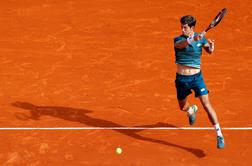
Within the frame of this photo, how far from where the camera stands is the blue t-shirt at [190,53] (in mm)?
8680

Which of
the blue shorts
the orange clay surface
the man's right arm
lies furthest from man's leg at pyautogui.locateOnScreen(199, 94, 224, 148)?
the man's right arm

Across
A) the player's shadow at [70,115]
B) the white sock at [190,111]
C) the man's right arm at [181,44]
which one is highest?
the man's right arm at [181,44]

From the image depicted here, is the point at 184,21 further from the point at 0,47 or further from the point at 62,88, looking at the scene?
the point at 0,47

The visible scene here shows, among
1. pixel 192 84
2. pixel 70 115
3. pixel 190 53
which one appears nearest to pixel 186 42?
pixel 190 53

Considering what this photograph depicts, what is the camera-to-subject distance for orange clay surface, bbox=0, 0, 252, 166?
30.5ft

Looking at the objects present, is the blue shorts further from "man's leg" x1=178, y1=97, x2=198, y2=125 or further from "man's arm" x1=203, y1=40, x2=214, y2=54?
"man's arm" x1=203, y1=40, x2=214, y2=54

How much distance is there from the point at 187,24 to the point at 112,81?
419 cm

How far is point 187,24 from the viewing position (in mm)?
8398

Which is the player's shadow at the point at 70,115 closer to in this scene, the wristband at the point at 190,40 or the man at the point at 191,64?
the man at the point at 191,64

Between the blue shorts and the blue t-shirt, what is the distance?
0.24 meters

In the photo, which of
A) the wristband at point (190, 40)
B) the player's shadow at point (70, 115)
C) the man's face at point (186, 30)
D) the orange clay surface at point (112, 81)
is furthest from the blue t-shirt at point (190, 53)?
the player's shadow at point (70, 115)

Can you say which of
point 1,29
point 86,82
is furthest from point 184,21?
point 1,29

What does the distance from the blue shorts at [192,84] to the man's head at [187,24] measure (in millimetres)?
863

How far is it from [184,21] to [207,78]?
13.7 ft
